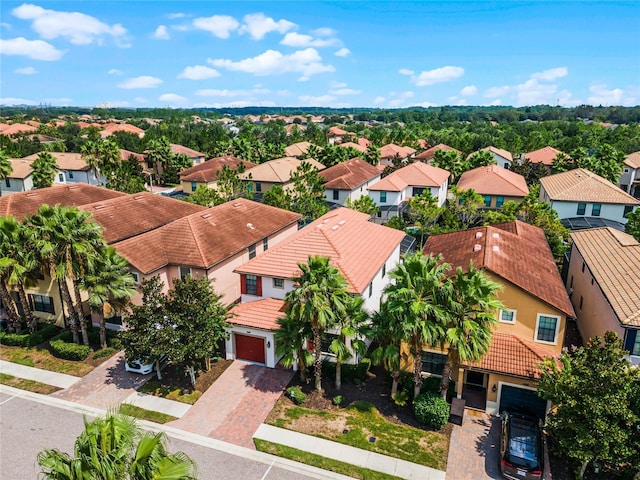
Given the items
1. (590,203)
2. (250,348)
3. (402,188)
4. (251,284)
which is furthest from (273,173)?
(250,348)

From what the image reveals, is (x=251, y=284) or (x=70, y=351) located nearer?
(x=70, y=351)

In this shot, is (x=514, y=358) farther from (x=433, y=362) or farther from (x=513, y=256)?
(x=513, y=256)

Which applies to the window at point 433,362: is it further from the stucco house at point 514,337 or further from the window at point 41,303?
the window at point 41,303

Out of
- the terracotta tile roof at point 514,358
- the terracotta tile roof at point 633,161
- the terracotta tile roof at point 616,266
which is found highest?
the terracotta tile roof at point 633,161

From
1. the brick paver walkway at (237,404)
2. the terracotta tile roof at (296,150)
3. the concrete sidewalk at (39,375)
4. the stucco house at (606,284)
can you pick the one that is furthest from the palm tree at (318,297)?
the terracotta tile roof at (296,150)

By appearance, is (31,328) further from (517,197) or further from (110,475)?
(517,197)
